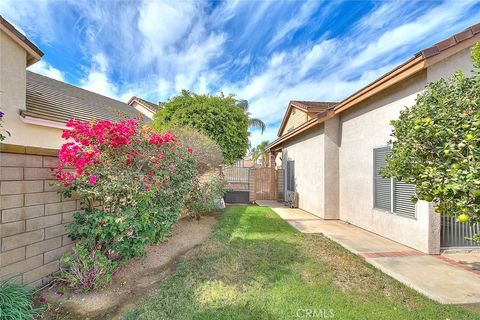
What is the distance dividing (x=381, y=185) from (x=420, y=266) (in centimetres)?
272

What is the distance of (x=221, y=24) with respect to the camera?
9531 millimetres

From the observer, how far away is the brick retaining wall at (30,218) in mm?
3049

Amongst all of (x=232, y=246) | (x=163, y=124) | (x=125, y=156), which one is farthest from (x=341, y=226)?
(x=163, y=124)

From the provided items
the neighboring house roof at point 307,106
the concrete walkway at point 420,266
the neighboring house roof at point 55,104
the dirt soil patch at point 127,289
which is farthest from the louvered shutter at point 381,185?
the neighboring house roof at point 55,104

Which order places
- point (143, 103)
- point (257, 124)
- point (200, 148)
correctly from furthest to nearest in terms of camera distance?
1. point (257, 124)
2. point (143, 103)
3. point (200, 148)

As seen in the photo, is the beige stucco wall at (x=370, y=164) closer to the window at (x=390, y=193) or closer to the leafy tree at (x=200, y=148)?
the window at (x=390, y=193)

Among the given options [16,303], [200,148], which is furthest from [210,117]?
[16,303]

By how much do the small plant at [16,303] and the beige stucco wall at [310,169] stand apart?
8955 mm

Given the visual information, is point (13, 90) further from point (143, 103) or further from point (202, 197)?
point (143, 103)

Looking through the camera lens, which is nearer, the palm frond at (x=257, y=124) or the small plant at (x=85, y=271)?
the small plant at (x=85, y=271)

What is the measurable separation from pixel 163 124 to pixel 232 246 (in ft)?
26.9

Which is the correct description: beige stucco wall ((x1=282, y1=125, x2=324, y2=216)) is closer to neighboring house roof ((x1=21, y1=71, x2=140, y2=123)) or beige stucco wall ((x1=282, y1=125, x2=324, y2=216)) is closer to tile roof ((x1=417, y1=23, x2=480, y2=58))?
tile roof ((x1=417, y1=23, x2=480, y2=58))

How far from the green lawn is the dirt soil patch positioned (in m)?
0.29

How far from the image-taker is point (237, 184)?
15883 millimetres
